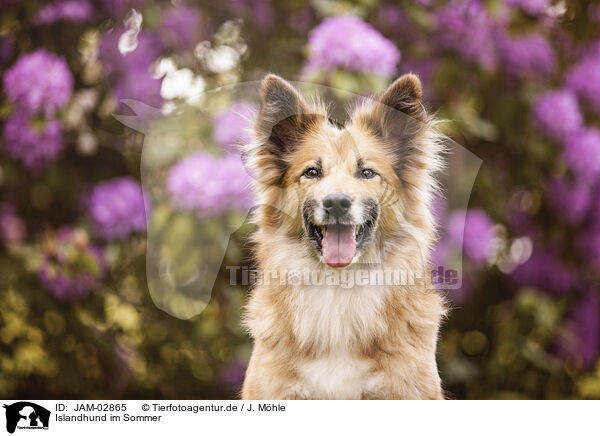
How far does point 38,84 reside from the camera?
5.57 feet

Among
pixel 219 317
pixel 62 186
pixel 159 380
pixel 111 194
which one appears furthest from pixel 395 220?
pixel 62 186

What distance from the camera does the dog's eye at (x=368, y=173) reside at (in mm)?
820

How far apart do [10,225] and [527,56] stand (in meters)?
1.99

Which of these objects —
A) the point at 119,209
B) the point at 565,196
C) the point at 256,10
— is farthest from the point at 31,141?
the point at 565,196

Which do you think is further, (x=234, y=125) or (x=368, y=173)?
(x=234, y=125)

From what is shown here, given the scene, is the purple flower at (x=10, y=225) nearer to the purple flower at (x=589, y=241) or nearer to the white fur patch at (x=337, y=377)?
the white fur patch at (x=337, y=377)

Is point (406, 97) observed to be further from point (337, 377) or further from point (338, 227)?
point (337, 377)

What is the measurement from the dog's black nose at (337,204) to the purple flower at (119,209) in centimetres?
84

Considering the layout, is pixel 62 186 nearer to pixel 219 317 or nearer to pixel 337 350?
pixel 219 317

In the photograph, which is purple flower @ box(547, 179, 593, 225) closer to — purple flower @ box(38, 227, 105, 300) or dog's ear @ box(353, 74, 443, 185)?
dog's ear @ box(353, 74, 443, 185)

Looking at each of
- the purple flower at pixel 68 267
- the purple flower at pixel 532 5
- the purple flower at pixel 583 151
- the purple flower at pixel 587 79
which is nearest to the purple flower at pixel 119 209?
the purple flower at pixel 68 267

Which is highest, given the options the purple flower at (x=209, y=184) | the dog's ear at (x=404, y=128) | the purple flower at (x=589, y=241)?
the dog's ear at (x=404, y=128)

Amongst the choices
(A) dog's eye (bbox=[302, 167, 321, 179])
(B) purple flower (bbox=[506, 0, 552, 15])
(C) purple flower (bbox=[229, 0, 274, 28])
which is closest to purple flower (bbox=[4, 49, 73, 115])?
(C) purple flower (bbox=[229, 0, 274, 28])

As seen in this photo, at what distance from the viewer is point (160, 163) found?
1099mm
